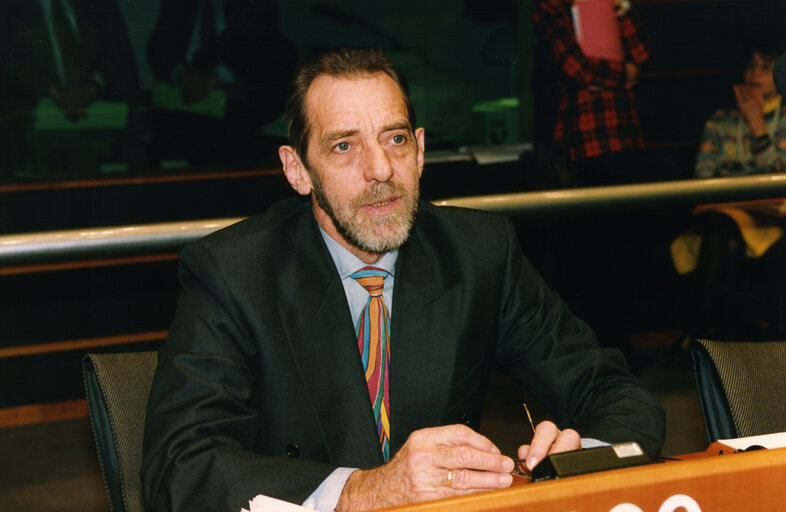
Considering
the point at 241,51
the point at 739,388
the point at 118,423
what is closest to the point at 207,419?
the point at 118,423

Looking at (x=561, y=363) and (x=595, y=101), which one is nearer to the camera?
(x=561, y=363)

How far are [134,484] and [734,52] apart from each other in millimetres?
3247

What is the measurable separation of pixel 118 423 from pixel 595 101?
2.60 meters

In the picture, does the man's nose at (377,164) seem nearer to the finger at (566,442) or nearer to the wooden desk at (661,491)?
the finger at (566,442)

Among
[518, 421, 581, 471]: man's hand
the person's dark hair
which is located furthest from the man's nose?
[518, 421, 581, 471]: man's hand

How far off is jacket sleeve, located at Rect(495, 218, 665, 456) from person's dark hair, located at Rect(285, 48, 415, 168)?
1.23 feet

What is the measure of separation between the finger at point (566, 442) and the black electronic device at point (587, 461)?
23 centimetres

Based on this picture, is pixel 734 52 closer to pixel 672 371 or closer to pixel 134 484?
pixel 672 371

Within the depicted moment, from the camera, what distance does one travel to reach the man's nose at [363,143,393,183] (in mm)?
1395

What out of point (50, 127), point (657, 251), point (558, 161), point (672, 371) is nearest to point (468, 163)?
point (558, 161)

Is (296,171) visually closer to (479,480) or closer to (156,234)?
(156,234)

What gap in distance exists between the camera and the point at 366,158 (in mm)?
1426

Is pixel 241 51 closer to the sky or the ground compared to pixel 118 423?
closer to the sky

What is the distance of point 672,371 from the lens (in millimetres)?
3543
